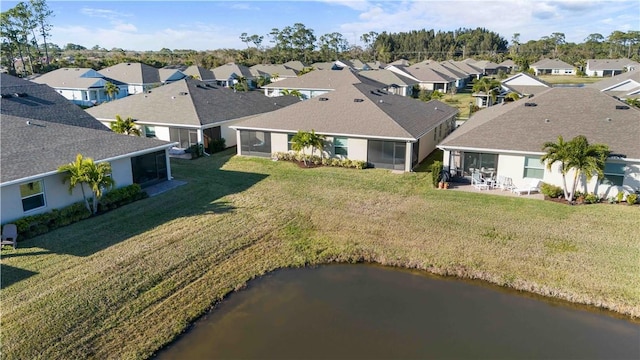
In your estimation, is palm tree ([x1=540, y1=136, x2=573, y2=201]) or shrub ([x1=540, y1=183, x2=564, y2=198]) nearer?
palm tree ([x1=540, y1=136, x2=573, y2=201])

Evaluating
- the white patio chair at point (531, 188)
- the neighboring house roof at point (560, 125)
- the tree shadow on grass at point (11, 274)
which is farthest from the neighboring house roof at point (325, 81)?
the tree shadow on grass at point (11, 274)

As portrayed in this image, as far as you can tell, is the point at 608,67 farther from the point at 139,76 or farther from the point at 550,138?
the point at 139,76

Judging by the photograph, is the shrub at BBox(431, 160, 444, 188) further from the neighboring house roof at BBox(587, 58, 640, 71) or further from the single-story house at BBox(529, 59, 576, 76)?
the single-story house at BBox(529, 59, 576, 76)

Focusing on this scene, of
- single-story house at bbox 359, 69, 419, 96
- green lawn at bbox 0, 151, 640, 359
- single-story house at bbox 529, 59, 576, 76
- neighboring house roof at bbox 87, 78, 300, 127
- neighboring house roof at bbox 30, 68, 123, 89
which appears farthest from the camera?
single-story house at bbox 529, 59, 576, 76

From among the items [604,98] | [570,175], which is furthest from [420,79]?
[570,175]

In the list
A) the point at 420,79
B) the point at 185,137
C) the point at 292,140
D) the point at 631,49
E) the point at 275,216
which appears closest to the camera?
the point at 275,216

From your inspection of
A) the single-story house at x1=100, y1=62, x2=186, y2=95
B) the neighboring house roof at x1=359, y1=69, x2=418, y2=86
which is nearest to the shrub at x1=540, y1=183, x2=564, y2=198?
the neighboring house roof at x1=359, y1=69, x2=418, y2=86

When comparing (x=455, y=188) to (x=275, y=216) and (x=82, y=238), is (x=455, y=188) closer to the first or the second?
(x=275, y=216)

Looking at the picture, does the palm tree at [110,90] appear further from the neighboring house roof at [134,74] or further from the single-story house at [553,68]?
the single-story house at [553,68]
